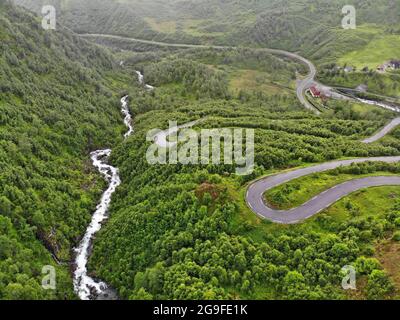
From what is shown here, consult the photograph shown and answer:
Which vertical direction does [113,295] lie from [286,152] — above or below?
below

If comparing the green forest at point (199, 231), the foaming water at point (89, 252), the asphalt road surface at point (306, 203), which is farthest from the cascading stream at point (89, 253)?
the asphalt road surface at point (306, 203)

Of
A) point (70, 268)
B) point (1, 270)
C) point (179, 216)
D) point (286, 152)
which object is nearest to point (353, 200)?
point (286, 152)

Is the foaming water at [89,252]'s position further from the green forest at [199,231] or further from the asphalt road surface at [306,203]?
the asphalt road surface at [306,203]

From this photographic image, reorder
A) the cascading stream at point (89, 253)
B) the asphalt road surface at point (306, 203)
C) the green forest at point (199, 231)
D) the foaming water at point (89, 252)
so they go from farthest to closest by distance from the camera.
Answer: the foaming water at point (89, 252) → the cascading stream at point (89, 253) → the asphalt road surface at point (306, 203) → the green forest at point (199, 231)

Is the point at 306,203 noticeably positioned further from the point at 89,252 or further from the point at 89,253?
the point at 89,252

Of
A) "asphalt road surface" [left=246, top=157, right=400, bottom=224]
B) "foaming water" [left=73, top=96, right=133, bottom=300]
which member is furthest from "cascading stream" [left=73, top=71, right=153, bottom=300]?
"asphalt road surface" [left=246, top=157, right=400, bottom=224]

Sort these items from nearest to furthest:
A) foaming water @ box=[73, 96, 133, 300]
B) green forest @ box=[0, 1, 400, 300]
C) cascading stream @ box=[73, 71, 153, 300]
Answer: green forest @ box=[0, 1, 400, 300] < cascading stream @ box=[73, 71, 153, 300] < foaming water @ box=[73, 96, 133, 300]

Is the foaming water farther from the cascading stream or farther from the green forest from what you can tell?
the green forest
